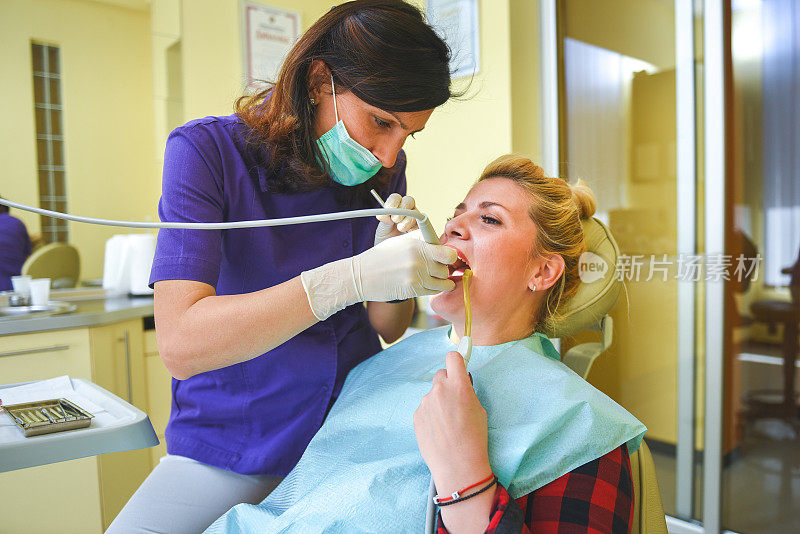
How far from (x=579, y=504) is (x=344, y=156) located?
774mm

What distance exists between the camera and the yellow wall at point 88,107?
220 centimetres

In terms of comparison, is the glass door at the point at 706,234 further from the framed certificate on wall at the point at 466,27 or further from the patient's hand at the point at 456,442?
the patient's hand at the point at 456,442

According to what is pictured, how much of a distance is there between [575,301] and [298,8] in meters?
2.88

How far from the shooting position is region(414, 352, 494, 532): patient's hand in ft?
2.97

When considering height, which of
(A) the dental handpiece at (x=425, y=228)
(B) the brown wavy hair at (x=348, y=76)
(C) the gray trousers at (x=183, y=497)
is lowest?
(C) the gray trousers at (x=183, y=497)

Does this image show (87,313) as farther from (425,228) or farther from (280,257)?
(425,228)

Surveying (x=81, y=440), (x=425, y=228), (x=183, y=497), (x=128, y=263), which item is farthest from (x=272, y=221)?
(x=128, y=263)

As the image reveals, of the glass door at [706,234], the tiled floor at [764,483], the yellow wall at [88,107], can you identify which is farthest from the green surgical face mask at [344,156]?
the tiled floor at [764,483]

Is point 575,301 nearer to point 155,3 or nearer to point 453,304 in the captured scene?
point 453,304

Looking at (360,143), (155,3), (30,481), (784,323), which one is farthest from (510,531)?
(155,3)

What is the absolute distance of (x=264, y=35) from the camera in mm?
3350

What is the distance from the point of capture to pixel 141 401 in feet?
8.68

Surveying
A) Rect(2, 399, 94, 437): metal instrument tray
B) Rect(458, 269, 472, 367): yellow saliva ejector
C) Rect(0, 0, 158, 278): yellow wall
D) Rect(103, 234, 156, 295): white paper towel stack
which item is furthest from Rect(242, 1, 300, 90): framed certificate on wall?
Rect(2, 399, 94, 437): metal instrument tray

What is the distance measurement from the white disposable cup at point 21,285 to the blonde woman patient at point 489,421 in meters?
1.79
